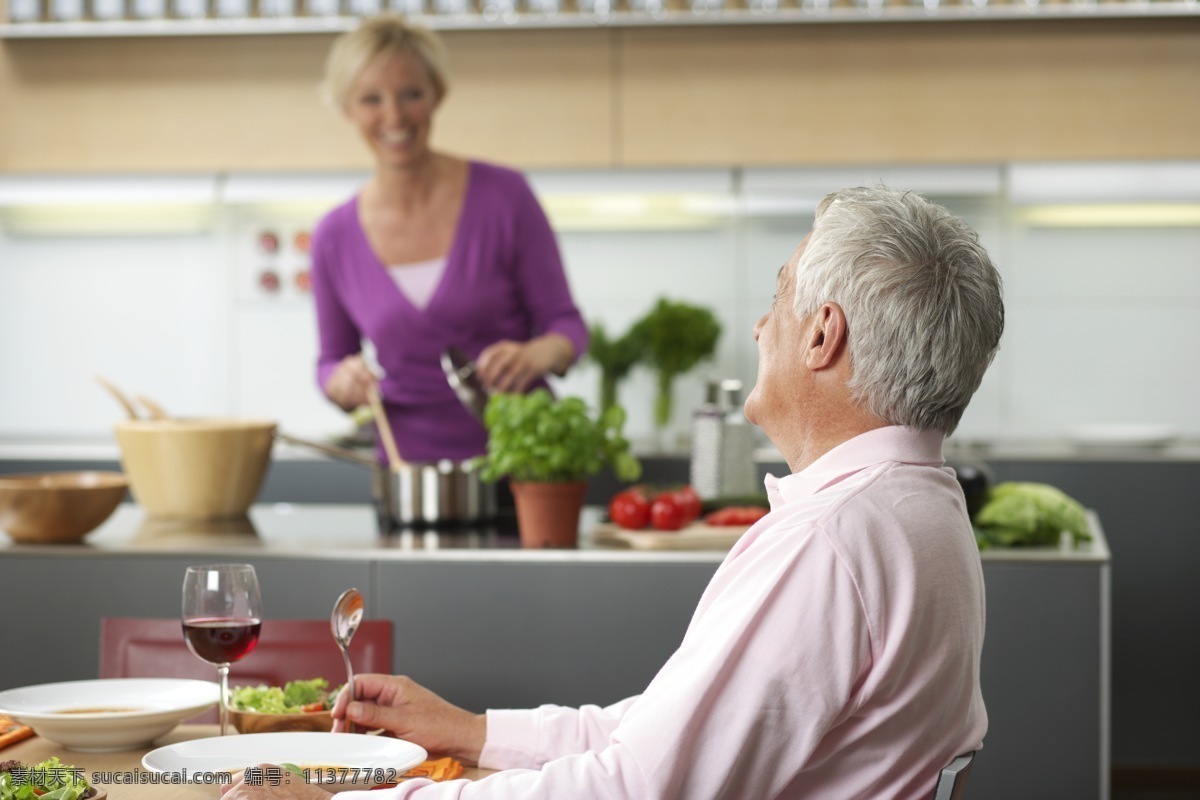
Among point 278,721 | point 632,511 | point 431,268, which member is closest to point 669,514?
point 632,511

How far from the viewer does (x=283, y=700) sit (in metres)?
1.62

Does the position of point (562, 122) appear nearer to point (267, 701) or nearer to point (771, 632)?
point (267, 701)

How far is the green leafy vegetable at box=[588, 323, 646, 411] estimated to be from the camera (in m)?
4.57

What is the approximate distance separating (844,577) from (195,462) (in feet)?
6.28

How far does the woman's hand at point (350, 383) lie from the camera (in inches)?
114

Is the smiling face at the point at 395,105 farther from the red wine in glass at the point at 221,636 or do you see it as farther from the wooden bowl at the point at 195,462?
the red wine in glass at the point at 221,636

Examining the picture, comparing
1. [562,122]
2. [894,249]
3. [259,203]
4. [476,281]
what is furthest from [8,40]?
[894,249]

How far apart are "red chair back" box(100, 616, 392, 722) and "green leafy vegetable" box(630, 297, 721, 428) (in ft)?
8.82

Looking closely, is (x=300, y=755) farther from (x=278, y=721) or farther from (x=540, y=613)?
(x=540, y=613)

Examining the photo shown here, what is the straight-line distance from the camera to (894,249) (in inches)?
48.8

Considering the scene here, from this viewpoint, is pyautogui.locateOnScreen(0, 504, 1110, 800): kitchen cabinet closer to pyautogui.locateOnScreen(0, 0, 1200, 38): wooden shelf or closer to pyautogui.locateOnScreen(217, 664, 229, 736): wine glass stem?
pyautogui.locateOnScreen(217, 664, 229, 736): wine glass stem

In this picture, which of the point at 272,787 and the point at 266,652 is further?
the point at 266,652

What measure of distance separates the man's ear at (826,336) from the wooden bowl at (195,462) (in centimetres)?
175

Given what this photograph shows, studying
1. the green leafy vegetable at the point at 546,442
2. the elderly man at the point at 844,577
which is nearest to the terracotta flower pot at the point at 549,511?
the green leafy vegetable at the point at 546,442
